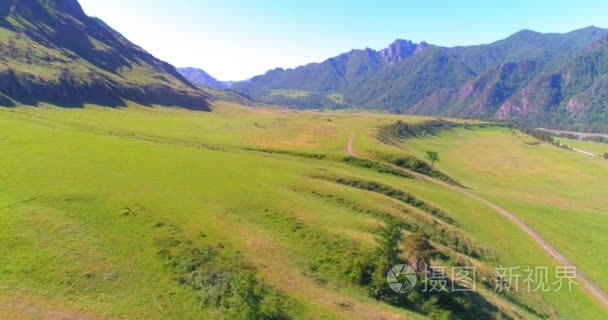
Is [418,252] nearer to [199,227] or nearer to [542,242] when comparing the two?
[199,227]

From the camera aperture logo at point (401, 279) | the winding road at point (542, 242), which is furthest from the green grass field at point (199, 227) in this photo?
the camera aperture logo at point (401, 279)

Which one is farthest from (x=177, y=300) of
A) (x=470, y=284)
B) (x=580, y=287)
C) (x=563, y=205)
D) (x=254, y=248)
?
(x=563, y=205)

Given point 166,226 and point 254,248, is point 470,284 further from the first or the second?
point 166,226

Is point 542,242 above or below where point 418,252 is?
below

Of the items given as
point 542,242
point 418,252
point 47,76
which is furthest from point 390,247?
point 47,76

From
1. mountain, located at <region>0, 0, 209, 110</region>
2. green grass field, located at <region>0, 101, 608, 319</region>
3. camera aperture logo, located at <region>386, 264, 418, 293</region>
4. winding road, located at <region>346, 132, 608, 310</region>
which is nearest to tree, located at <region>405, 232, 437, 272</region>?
camera aperture logo, located at <region>386, 264, 418, 293</region>

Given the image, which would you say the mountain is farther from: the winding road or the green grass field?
the winding road
